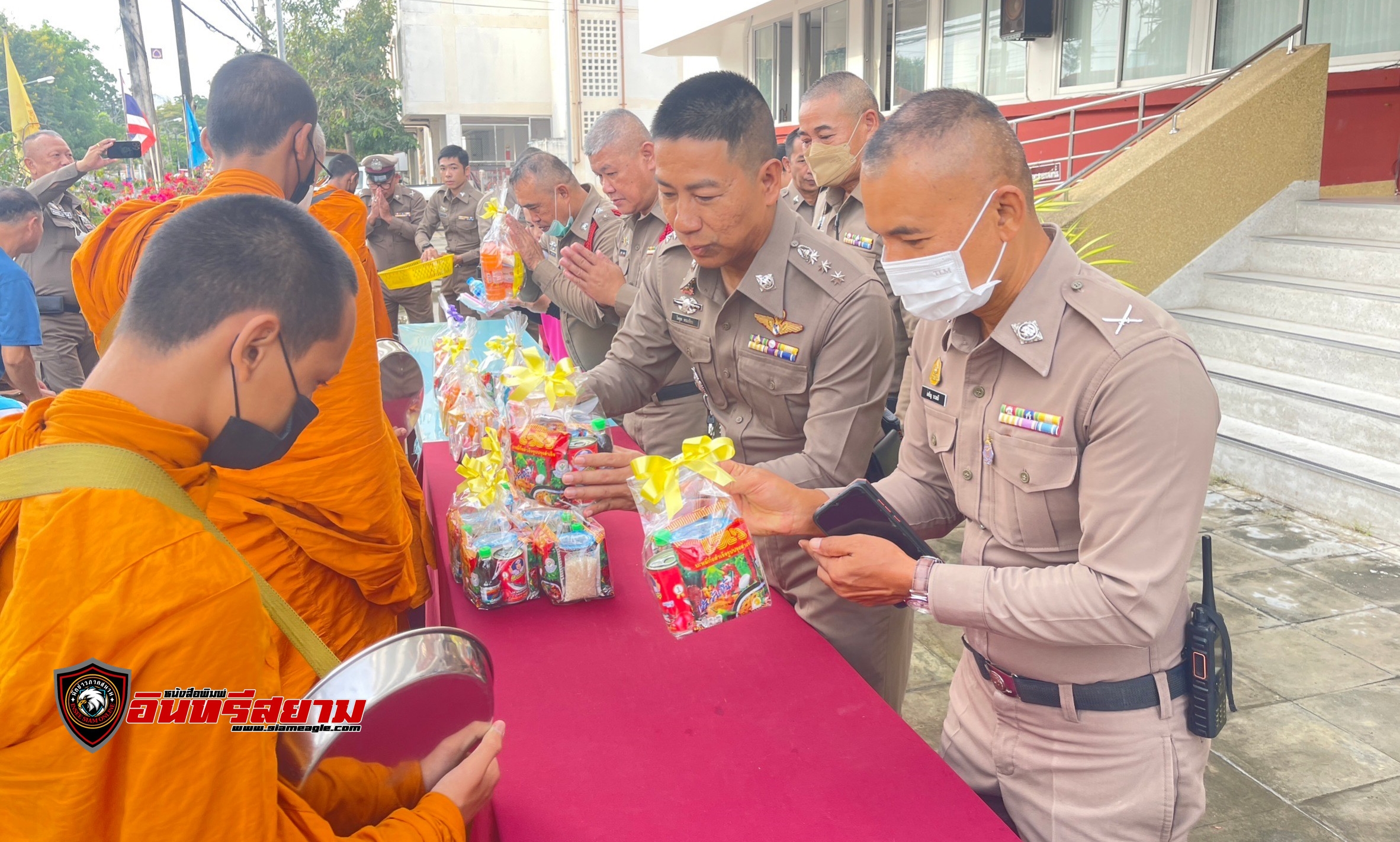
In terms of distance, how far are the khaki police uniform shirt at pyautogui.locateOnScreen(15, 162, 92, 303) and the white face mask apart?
231 inches

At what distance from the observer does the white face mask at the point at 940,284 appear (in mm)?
1577

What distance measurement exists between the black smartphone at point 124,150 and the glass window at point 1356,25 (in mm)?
9242

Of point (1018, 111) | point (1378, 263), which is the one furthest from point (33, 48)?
point (1378, 263)

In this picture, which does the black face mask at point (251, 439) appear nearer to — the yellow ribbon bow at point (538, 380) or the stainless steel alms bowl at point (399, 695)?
the stainless steel alms bowl at point (399, 695)

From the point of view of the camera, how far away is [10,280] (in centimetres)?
478

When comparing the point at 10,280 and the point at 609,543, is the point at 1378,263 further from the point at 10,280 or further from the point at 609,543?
the point at 10,280

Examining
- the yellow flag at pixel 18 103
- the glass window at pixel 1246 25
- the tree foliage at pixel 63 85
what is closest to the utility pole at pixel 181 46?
the yellow flag at pixel 18 103

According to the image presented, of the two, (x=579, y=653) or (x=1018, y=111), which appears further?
(x=1018, y=111)

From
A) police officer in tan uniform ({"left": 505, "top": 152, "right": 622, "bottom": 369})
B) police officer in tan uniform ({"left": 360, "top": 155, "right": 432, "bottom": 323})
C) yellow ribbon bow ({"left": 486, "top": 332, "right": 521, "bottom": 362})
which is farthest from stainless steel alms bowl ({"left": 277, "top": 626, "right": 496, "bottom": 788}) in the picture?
police officer in tan uniform ({"left": 360, "top": 155, "right": 432, "bottom": 323})

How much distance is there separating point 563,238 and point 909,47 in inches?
385

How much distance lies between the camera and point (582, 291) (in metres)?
3.76

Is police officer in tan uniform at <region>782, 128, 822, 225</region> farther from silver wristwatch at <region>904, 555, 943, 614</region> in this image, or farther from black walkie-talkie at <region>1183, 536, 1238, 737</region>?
black walkie-talkie at <region>1183, 536, 1238, 737</region>

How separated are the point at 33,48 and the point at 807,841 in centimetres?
6390

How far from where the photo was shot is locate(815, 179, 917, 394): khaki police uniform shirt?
152 inches
